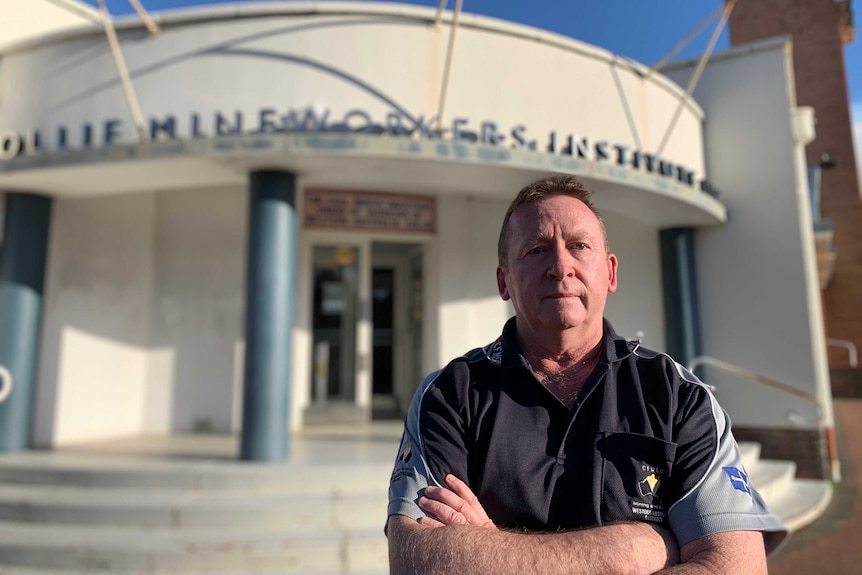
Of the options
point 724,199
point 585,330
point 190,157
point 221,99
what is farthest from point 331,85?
point 724,199

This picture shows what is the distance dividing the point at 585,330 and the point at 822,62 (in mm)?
22043

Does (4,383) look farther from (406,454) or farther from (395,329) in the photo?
(406,454)

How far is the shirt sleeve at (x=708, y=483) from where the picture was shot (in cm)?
127

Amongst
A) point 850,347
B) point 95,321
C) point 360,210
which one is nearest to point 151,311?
point 95,321

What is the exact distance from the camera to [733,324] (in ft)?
24.2

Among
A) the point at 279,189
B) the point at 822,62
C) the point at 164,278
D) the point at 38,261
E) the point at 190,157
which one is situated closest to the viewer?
the point at 190,157

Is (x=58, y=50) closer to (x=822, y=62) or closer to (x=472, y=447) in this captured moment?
(x=472, y=447)

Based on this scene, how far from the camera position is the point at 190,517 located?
157 inches

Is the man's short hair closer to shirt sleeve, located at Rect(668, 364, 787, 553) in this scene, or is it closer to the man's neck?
the man's neck

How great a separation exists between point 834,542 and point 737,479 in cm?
489

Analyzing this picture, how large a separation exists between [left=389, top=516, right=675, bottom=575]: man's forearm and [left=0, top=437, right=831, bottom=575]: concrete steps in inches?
112

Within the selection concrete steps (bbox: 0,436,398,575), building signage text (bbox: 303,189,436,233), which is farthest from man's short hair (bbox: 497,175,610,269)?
building signage text (bbox: 303,189,436,233)

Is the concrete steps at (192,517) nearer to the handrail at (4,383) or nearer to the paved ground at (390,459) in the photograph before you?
the paved ground at (390,459)

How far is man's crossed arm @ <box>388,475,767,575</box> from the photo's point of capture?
117 cm
